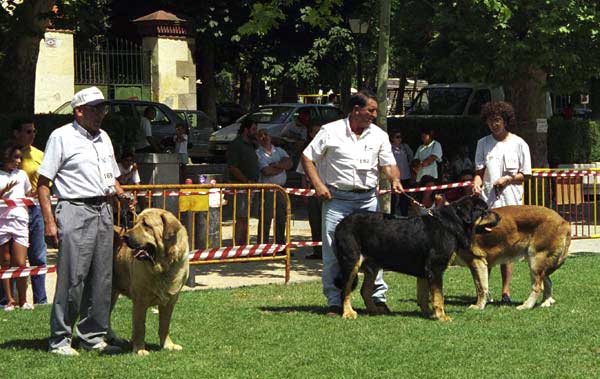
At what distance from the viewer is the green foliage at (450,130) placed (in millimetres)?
23234

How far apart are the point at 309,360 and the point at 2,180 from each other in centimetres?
449

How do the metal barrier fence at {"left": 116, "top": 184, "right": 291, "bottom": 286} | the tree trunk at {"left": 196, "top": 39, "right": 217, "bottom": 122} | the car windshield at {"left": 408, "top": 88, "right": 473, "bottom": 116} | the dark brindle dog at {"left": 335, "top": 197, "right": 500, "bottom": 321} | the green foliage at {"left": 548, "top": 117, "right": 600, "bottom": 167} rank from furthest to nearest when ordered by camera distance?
the tree trunk at {"left": 196, "top": 39, "right": 217, "bottom": 122} < the car windshield at {"left": 408, "top": 88, "right": 473, "bottom": 116} < the green foliage at {"left": 548, "top": 117, "right": 600, "bottom": 167} < the metal barrier fence at {"left": 116, "top": 184, "right": 291, "bottom": 286} < the dark brindle dog at {"left": 335, "top": 197, "right": 500, "bottom": 321}

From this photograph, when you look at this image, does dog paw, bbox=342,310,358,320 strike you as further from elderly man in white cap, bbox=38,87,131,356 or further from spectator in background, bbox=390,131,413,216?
spectator in background, bbox=390,131,413,216

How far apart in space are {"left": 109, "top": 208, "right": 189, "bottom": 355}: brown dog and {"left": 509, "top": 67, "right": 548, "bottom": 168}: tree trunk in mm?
12983

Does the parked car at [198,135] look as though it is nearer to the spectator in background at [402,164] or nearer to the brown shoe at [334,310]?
the spectator in background at [402,164]

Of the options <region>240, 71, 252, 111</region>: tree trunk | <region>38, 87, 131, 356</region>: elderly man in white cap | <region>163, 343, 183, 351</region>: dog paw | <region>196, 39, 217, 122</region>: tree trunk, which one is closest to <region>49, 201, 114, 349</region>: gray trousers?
<region>38, 87, 131, 356</region>: elderly man in white cap

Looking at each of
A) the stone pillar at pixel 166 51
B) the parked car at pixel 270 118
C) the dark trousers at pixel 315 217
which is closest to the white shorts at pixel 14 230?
the dark trousers at pixel 315 217

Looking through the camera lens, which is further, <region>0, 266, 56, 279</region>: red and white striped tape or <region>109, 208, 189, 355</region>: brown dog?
<region>0, 266, 56, 279</region>: red and white striped tape

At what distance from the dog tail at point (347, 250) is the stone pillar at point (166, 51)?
19597 mm

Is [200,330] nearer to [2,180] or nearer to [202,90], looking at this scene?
[2,180]

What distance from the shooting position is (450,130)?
923 inches

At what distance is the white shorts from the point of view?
425 inches

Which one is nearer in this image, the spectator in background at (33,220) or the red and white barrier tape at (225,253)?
the red and white barrier tape at (225,253)

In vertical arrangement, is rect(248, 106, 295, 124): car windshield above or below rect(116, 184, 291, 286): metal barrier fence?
above
